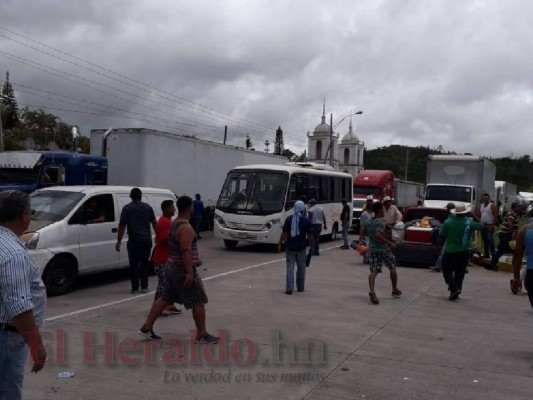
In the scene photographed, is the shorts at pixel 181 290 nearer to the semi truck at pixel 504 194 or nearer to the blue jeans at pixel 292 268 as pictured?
the blue jeans at pixel 292 268

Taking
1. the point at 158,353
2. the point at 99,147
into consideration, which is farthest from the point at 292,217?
the point at 99,147

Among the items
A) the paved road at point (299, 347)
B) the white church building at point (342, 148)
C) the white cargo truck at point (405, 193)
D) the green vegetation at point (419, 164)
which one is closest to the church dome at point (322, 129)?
the white church building at point (342, 148)

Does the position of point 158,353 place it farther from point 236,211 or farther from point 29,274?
point 236,211

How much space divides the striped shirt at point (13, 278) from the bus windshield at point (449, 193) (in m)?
23.0

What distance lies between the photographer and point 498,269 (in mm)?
15000

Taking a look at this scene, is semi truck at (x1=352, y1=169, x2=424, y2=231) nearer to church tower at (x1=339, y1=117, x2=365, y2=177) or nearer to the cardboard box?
the cardboard box

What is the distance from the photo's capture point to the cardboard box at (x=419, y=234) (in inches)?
585

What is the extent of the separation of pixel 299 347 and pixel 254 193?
11349 mm

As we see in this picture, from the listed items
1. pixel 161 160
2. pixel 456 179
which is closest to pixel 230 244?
pixel 161 160

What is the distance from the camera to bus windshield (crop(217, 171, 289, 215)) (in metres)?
17.7

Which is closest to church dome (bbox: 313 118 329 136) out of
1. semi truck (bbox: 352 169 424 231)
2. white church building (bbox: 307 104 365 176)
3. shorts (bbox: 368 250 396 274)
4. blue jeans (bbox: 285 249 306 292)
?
white church building (bbox: 307 104 365 176)

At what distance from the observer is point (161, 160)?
812 inches

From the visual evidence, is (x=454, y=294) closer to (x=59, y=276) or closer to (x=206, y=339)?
(x=206, y=339)

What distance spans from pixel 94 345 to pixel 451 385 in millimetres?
3950
